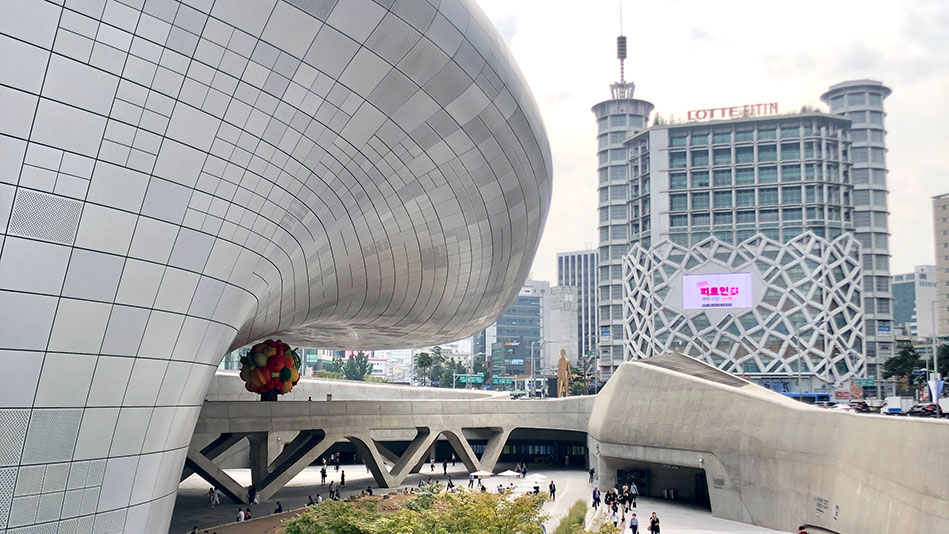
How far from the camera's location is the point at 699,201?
105m

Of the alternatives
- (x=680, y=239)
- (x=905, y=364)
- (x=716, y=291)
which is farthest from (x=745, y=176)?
(x=905, y=364)

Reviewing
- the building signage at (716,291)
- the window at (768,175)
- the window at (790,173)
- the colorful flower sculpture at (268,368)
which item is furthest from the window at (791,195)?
the colorful flower sculpture at (268,368)

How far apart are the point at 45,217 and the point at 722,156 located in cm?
10030

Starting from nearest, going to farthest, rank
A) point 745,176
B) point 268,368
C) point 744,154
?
point 268,368 < point 744,154 < point 745,176

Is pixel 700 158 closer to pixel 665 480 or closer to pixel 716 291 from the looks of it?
pixel 716 291

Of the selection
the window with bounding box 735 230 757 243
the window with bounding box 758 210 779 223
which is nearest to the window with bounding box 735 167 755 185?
the window with bounding box 758 210 779 223

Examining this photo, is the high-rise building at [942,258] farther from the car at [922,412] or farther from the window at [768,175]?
the car at [922,412]

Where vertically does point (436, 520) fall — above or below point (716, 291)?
below

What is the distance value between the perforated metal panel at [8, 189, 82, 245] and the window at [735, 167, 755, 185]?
99.4 m

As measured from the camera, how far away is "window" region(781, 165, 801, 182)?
100 metres

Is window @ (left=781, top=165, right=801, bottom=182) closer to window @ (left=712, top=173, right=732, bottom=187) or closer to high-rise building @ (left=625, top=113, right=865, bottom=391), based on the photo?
high-rise building @ (left=625, top=113, right=865, bottom=391)

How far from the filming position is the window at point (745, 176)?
102 meters

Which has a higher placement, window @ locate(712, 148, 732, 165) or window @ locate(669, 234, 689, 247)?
window @ locate(712, 148, 732, 165)

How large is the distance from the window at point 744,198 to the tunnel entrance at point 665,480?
68.2 meters
